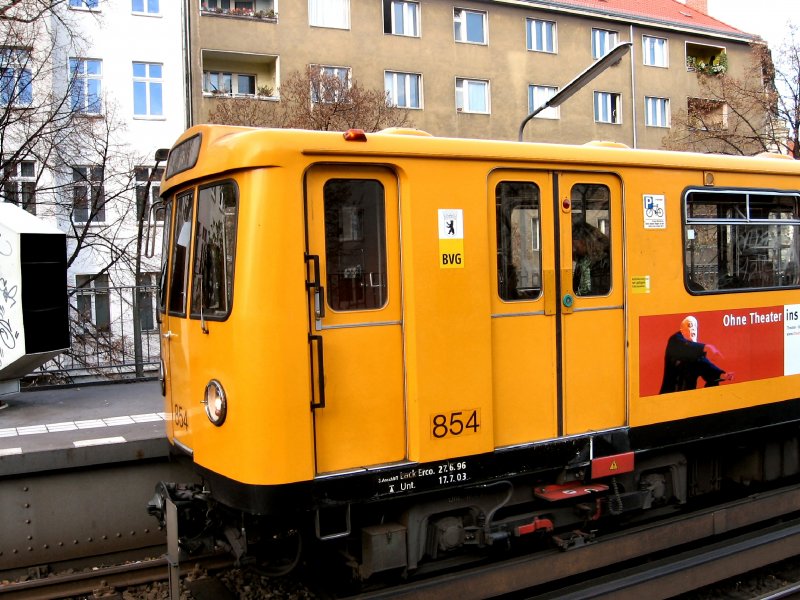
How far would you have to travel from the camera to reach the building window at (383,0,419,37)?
1122 inches

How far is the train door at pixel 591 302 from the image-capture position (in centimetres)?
521

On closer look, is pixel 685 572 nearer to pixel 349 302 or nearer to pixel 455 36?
pixel 349 302

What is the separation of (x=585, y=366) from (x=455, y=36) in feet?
88.2

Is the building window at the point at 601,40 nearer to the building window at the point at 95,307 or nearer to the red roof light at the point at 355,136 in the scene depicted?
the building window at the point at 95,307

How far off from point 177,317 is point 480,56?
2734 cm

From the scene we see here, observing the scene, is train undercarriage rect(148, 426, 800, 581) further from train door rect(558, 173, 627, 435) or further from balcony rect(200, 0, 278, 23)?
balcony rect(200, 0, 278, 23)

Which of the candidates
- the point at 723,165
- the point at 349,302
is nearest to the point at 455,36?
the point at 723,165

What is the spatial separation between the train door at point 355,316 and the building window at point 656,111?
32.3m

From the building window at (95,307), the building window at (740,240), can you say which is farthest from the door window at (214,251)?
the building window at (95,307)

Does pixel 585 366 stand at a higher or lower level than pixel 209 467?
higher

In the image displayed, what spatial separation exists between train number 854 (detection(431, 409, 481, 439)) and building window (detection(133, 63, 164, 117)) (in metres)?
23.7

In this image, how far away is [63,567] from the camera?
6.27m

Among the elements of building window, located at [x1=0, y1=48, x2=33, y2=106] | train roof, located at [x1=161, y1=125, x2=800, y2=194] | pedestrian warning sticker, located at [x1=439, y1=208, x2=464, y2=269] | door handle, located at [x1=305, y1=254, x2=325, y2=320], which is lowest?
door handle, located at [x1=305, y1=254, x2=325, y2=320]

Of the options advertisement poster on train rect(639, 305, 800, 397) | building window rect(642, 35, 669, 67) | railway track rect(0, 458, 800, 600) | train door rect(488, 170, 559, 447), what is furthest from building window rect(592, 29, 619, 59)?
train door rect(488, 170, 559, 447)
